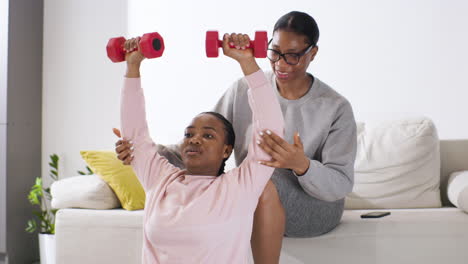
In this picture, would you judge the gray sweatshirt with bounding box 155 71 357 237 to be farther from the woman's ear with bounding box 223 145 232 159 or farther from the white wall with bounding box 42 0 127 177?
the white wall with bounding box 42 0 127 177

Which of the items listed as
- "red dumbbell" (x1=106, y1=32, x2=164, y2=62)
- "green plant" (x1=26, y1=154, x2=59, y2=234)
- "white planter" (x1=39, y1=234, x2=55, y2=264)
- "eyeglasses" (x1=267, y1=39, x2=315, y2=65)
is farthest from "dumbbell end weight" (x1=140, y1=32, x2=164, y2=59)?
"green plant" (x1=26, y1=154, x2=59, y2=234)

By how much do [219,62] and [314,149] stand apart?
49.5 inches

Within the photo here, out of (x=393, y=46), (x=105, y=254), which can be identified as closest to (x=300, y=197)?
(x=105, y=254)

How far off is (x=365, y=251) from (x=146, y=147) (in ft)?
2.78

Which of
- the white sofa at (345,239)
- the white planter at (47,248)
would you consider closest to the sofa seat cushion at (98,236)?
the white sofa at (345,239)

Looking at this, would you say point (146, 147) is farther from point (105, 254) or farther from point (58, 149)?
point (58, 149)

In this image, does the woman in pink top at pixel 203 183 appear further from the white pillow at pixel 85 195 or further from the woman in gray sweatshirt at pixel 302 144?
the white pillow at pixel 85 195

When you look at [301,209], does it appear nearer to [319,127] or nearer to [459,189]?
[319,127]

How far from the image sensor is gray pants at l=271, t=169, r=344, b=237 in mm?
1546

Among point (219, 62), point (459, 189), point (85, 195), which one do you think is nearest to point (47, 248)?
point (85, 195)

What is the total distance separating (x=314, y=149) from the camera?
5.56 ft

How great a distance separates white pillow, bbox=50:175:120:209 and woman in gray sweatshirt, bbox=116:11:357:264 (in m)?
0.65

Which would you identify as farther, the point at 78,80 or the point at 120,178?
the point at 78,80

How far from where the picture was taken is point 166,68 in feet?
9.66
